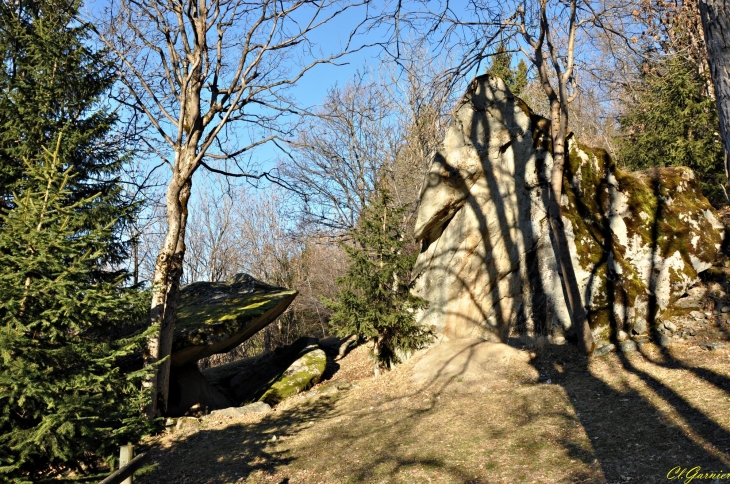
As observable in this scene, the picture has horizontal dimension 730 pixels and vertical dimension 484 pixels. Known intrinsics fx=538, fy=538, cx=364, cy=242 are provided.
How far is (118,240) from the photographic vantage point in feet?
37.1

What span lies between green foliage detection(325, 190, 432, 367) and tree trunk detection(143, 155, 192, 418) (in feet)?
11.3

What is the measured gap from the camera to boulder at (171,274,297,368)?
12562mm

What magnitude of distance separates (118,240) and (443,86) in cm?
748

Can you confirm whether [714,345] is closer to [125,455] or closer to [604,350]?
[604,350]

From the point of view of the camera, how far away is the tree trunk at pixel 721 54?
433 centimetres

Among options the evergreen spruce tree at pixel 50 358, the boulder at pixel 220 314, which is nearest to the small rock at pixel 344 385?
the boulder at pixel 220 314

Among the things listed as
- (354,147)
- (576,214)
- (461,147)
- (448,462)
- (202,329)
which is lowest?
(448,462)

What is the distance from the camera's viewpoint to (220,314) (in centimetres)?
1337

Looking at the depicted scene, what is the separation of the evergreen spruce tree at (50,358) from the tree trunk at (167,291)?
475cm

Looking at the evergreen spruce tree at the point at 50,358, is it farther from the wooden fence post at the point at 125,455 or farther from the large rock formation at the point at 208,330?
the large rock formation at the point at 208,330

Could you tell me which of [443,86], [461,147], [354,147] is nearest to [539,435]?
[443,86]

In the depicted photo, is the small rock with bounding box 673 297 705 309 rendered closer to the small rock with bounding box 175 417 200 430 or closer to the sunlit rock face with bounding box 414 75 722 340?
the sunlit rock face with bounding box 414 75 722 340

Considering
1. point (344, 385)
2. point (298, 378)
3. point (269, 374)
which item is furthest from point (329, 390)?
point (269, 374)

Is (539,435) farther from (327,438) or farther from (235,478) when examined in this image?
(235,478)
